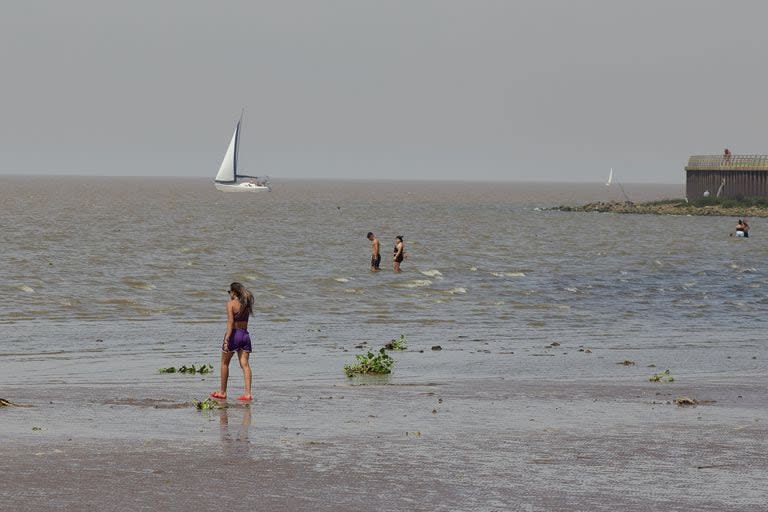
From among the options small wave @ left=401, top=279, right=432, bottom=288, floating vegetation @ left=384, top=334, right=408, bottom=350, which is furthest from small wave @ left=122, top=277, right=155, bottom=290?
floating vegetation @ left=384, top=334, right=408, bottom=350

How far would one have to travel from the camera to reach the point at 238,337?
1889cm

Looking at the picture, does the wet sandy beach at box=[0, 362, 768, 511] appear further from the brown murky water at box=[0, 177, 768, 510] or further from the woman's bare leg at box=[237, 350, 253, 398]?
the woman's bare leg at box=[237, 350, 253, 398]

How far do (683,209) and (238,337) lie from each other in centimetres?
11083

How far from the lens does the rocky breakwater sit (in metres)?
116

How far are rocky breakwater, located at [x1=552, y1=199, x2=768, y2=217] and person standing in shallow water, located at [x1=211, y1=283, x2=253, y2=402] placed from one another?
322 feet

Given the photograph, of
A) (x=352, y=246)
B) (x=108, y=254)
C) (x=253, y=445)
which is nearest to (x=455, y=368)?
(x=253, y=445)

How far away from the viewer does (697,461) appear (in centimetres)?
1409

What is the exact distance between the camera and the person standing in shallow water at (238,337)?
60.3 feet

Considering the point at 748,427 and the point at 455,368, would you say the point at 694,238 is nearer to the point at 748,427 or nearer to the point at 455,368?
the point at 455,368

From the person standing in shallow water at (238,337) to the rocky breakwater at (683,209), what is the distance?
98208mm

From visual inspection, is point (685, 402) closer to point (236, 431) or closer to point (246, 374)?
point (246, 374)

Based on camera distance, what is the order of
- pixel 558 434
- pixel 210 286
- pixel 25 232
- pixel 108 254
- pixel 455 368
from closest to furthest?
pixel 558 434 < pixel 455 368 < pixel 210 286 < pixel 108 254 < pixel 25 232

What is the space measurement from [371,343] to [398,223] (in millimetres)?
82377

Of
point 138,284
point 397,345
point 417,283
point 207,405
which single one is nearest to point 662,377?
point 397,345
